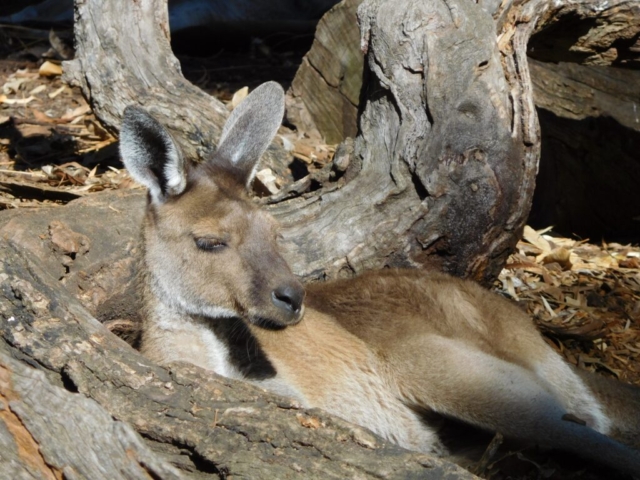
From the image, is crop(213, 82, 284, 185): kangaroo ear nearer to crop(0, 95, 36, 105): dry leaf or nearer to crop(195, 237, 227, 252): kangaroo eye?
crop(195, 237, 227, 252): kangaroo eye

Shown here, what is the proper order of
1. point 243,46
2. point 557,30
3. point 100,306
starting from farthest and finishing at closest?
point 243,46, point 557,30, point 100,306

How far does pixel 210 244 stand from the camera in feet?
14.1

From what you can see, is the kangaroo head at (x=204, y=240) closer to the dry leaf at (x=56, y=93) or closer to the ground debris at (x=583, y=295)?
the ground debris at (x=583, y=295)

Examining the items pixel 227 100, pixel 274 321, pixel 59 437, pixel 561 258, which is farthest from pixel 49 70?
pixel 59 437

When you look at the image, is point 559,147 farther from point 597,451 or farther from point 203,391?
point 203,391

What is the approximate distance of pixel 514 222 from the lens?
217 inches

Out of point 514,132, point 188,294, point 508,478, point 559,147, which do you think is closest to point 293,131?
point 559,147

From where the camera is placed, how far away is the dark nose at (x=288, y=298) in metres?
4.12

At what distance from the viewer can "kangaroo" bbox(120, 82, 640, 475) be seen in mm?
4273

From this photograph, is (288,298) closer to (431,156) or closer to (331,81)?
(431,156)

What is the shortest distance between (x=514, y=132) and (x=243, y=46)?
6.45 metres

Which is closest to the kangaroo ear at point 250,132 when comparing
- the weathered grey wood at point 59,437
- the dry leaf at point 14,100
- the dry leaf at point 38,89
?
the weathered grey wood at point 59,437

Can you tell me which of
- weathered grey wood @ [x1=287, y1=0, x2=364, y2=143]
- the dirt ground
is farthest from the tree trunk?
the dirt ground

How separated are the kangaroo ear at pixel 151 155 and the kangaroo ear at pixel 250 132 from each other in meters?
0.38
